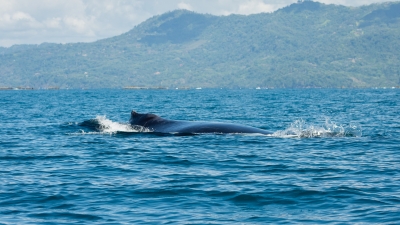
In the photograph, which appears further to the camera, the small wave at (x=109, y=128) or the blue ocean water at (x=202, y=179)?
the small wave at (x=109, y=128)

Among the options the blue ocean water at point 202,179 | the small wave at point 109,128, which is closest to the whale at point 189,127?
the small wave at point 109,128

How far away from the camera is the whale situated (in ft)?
96.4

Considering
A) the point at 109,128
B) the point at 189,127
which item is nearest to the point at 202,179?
the point at 189,127

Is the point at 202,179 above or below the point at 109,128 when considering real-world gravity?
below

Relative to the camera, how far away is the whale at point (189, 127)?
96.4ft

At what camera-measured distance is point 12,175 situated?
19266 mm

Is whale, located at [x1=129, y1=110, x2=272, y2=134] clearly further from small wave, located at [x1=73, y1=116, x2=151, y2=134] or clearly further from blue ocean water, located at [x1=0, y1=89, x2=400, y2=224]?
blue ocean water, located at [x1=0, y1=89, x2=400, y2=224]

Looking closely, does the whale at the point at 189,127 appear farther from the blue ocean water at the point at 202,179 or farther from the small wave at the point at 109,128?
the blue ocean water at the point at 202,179

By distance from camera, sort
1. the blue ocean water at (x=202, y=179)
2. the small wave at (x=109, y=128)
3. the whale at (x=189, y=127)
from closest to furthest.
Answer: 1. the blue ocean water at (x=202, y=179)
2. the whale at (x=189, y=127)
3. the small wave at (x=109, y=128)

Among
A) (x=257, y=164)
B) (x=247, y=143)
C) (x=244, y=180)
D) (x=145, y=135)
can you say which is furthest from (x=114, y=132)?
(x=244, y=180)

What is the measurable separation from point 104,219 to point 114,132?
17.6 meters

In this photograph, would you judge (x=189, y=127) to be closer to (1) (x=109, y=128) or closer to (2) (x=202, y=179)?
Result: (1) (x=109, y=128)

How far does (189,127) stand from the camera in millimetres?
29938

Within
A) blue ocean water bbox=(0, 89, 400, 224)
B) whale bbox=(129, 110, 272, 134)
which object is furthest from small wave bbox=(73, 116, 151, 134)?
blue ocean water bbox=(0, 89, 400, 224)
